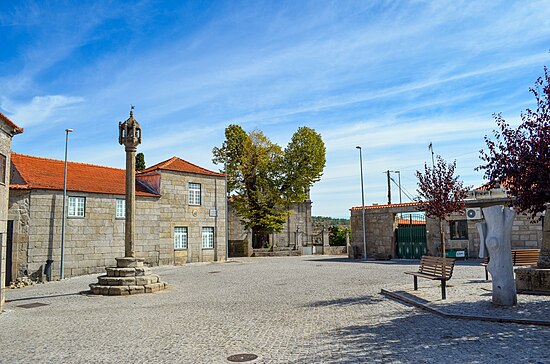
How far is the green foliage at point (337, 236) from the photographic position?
140 ft

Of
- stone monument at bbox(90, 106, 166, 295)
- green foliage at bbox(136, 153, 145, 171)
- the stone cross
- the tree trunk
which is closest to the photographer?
the tree trunk

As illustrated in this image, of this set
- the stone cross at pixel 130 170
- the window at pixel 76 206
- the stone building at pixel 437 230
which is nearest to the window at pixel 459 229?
the stone building at pixel 437 230

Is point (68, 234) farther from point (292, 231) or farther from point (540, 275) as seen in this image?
point (292, 231)

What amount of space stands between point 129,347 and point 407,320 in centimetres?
507

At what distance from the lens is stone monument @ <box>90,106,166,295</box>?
48.5ft

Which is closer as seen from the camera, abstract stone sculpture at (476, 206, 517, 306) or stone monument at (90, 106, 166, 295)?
abstract stone sculpture at (476, 206, 517, 306)

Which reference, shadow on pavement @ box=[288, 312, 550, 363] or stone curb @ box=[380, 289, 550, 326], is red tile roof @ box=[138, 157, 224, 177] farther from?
shadow on pavement @ box=[288, 312, 550, 363]

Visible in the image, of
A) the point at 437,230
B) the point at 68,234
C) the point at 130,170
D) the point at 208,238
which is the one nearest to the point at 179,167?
the point at 208,238

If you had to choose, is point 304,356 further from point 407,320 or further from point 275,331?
point 407,320

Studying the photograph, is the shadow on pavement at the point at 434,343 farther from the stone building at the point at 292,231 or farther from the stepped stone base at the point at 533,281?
the stone building at the point at 292,231

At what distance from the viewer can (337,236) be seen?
43312 mm

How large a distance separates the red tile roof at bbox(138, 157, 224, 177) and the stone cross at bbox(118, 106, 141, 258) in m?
11.2

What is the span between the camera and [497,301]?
941cm

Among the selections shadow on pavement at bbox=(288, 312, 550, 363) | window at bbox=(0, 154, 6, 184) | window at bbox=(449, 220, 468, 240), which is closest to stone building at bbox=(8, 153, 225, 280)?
window at bbox=(0, 154, 6, 184)
